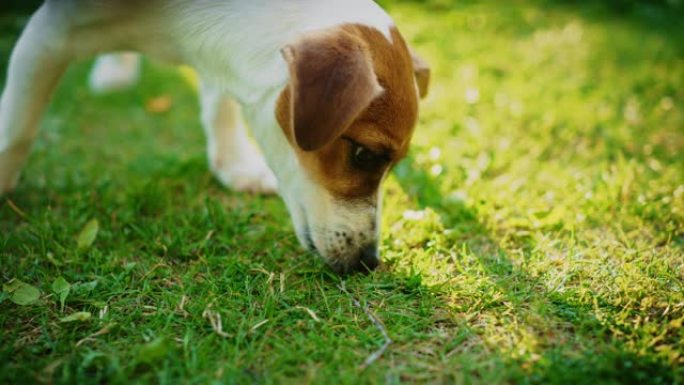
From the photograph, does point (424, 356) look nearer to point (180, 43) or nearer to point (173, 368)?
point (173, 368)

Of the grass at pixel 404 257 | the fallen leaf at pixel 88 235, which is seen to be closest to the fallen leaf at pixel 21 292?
the grass at pixel 404 257

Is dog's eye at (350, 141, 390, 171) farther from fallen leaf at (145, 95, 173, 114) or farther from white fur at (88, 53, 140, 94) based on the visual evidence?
white fur at (88, 53, 140, 94)

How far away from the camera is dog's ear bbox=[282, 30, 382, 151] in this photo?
2113 mm

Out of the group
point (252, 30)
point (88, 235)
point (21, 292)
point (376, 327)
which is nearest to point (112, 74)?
point (88, 235)

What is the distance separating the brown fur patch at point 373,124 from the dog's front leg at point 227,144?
1.00 meters

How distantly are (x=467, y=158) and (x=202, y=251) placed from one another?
1.76m

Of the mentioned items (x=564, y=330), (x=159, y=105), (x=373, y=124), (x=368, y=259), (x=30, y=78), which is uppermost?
(x=373, y=124)

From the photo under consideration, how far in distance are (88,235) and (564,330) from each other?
2.00 meters

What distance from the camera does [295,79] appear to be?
2148 millimetres

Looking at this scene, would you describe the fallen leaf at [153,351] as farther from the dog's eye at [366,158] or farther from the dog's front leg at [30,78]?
the dog's front leg at [30,78]

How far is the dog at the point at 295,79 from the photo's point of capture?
2164 mm

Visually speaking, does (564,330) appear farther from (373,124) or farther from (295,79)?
(295,79)

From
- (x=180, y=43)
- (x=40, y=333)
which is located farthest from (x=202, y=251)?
(x=180, y=43)

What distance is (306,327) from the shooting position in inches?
84.2
